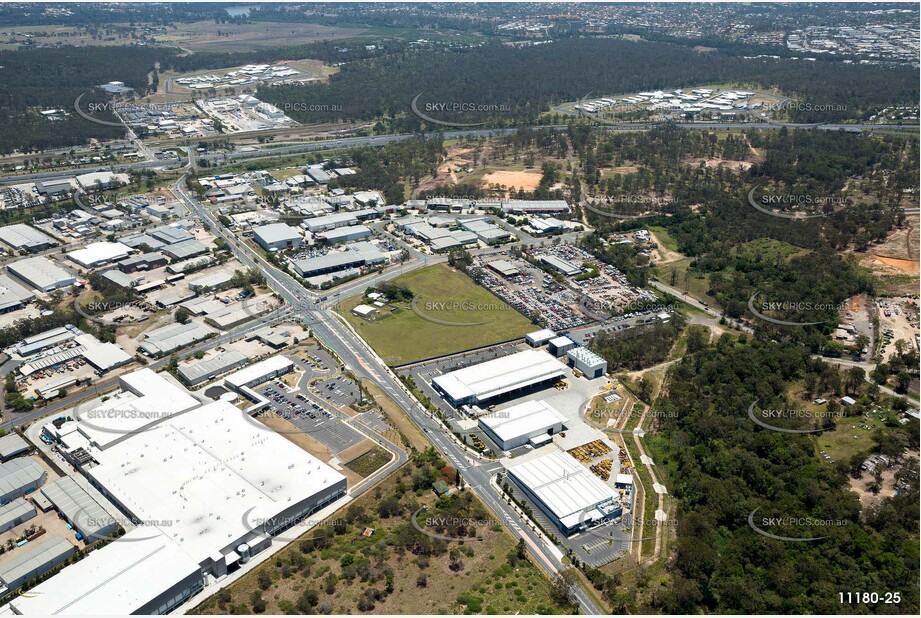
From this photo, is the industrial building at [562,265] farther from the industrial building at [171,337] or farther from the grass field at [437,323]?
the industrial building at [171,337]

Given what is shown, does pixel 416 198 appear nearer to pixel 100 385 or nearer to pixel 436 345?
pixel 436 345

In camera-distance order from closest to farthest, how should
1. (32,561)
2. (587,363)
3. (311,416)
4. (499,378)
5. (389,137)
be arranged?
1. (32,561)
2. (311,416)
3. (499,378)
4. (587,363)
5. (389,137)

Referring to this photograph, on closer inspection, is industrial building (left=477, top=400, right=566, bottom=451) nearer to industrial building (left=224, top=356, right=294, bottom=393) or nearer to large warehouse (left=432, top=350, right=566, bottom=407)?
large warehouse (left=432, top=350, right=566, bottom=407)

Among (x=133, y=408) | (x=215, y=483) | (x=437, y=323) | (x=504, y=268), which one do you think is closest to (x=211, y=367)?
(x=133, y=408)

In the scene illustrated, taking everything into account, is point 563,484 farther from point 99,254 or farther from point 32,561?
point 99,254

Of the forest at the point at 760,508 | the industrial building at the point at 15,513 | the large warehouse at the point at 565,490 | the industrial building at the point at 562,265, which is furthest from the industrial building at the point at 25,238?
the forest at the point at 760,508

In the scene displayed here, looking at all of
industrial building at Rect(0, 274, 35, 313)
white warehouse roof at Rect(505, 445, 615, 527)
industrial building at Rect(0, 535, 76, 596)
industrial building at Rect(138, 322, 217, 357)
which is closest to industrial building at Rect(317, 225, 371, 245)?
industrial building at Rect(138, 322, 217, 357)
